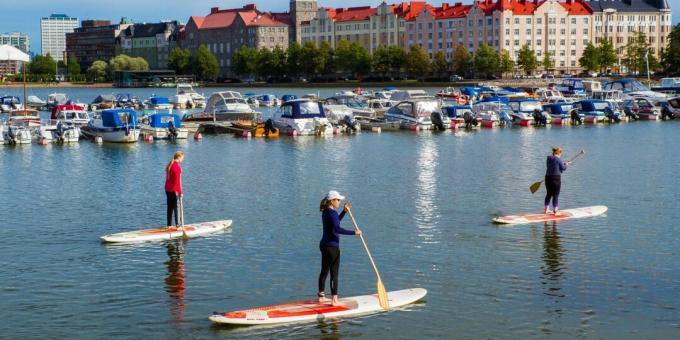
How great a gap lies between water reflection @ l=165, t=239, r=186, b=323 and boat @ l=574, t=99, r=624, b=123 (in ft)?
211

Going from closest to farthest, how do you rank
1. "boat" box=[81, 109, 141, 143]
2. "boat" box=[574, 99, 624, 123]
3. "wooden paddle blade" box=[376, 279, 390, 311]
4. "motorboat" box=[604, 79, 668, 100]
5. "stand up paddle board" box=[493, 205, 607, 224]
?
"wooden paddle blade" box=[376, 279, 390, 311], "stand up paddle board" box=[493, 205, 607, 224], "boat" box=[81, 109, 141, 143], "boat" box=[574, 99, 624, 123], "motorboat" box=[604, 79, 668, 100]

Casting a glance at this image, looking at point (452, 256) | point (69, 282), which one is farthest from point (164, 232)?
point (452, 256)

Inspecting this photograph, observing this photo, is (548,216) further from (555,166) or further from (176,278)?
(176,278)

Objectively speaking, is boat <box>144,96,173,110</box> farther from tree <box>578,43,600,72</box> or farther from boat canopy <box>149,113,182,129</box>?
tree <box>578,43,600,72</box>

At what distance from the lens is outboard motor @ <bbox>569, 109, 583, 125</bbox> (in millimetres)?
85438

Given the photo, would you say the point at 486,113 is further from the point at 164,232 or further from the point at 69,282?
the point at 69,282

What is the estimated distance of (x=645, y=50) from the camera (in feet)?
625

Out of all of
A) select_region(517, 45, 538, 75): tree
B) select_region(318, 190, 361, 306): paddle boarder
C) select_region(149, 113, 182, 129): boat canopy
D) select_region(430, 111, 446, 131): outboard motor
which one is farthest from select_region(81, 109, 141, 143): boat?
select_region(517, 45, 538, 75): tree

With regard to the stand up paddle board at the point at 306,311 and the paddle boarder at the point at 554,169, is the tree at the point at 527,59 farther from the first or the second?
the stand up paddle board at the point at 306,311

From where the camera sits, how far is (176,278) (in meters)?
24.0

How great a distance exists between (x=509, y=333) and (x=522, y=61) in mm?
183322

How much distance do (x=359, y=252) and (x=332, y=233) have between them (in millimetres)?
7795

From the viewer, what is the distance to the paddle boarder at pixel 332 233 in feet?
62.0

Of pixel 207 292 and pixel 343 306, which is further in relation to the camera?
pixel 207 292
